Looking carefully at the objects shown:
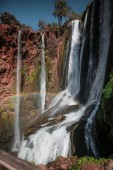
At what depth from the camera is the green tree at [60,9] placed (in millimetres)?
41344

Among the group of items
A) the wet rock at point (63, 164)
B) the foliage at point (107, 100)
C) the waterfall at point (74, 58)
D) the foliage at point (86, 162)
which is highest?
the waterfall at point (74, 58)

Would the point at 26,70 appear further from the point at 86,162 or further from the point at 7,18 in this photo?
the point at 7,18

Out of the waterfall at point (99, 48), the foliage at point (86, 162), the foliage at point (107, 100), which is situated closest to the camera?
the foliage at point (86, 162)

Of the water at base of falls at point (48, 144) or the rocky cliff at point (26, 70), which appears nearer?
the water at base of falls at point (48, 144)

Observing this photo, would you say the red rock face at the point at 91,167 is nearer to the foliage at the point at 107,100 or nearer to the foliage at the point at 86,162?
the foliage at the point at 86,162

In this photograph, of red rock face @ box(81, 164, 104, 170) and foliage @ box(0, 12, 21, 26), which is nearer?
red rock face @ box(81, 164, 104, 170)

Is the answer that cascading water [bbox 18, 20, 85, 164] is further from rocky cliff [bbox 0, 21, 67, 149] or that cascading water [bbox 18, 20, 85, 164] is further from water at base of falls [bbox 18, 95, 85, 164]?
rocky cliff [bbox 0, 21, 67, 149]

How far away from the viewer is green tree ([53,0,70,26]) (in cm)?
4134

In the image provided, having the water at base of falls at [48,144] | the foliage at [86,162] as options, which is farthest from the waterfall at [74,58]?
the foliage at [86,162]

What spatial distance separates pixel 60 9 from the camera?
42000mm

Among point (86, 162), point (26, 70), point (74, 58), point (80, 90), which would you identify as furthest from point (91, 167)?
point (26, 70)

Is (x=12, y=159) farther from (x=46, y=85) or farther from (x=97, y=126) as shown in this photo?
(x=46, y=85)

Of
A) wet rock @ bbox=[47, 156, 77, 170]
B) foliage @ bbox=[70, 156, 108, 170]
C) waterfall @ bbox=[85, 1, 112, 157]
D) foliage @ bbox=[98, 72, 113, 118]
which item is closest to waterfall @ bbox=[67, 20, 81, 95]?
waterfall @ bbox=[85, 1, 112, 157]

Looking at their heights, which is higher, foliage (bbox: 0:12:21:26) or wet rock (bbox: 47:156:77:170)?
foliage (bbox: 0:12:21:26)
